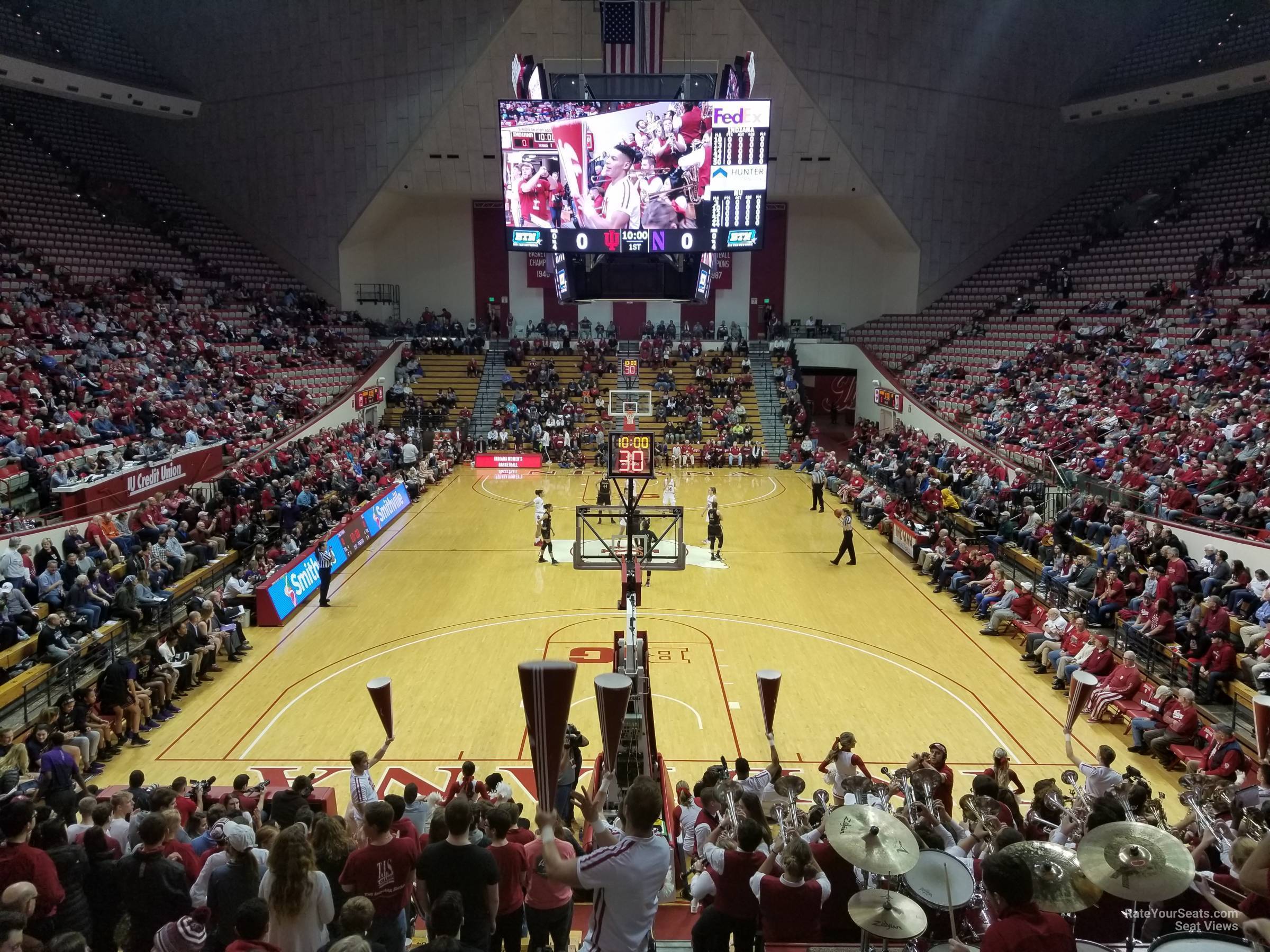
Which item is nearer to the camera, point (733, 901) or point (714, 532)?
point (733, 901)

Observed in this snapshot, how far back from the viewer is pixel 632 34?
90.4ft

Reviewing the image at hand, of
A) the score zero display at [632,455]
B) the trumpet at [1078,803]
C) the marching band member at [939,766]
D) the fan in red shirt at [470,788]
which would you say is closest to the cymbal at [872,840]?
the trumpet at [1078,803]

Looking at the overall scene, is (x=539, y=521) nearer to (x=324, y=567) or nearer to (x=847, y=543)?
(x=324, y=567)

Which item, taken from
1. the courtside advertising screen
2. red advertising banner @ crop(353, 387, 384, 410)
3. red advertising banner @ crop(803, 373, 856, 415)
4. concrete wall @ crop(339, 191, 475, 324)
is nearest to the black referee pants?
the courtside advertising screen

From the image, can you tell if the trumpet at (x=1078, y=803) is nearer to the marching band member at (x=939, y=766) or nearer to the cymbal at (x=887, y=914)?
the marching band member at (x=939, y=766)

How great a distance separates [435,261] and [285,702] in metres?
34.6

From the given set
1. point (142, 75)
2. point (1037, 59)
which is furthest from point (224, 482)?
point (1037, 59)

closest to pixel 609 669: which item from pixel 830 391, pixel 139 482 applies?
pixel 139 482

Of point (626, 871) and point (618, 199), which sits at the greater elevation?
point (618, 199)

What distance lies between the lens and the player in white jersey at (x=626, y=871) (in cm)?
425

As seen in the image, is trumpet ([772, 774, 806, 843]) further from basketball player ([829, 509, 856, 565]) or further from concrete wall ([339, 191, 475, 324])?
concrete wall ([339, 191, 475, 324])

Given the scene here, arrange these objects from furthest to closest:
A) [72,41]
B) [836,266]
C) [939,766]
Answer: [836,266] < [72,41] < [939,766]

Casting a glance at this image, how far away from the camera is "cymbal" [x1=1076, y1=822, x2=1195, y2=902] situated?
160 inches

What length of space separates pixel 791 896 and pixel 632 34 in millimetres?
27819
